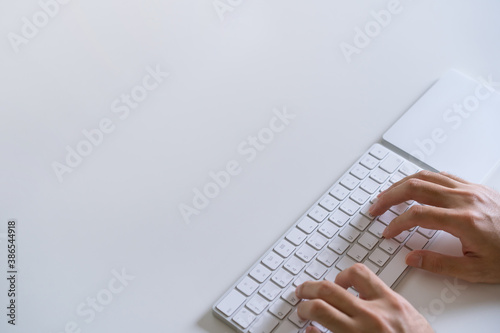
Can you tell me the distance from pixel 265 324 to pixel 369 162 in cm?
34

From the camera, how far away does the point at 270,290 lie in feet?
2.86

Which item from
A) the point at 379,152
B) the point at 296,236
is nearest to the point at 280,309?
the point at 296,236

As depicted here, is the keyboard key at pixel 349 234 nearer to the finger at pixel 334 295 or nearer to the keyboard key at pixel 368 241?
the keyboard key at pixel 368 241

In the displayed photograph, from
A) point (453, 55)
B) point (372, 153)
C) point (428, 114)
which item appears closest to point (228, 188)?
point (372, 153)

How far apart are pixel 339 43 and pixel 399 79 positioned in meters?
0.14

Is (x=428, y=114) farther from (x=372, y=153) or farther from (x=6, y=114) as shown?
(x=6, y=114)

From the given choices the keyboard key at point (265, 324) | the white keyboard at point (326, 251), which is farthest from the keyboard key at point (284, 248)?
the keyboard key at point (265, 324)

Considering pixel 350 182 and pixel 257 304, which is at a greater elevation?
pixel 350 182

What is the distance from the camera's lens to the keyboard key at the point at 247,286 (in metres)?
0.87

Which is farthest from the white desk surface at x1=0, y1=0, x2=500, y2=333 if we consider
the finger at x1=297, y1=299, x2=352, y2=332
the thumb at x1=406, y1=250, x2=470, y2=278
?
the finger at x1=297, y1=299, x2=352, y2=332

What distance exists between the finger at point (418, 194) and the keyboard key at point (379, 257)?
0.22 ft

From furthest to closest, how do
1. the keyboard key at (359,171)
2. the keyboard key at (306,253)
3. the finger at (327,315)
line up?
the keyboard key at (359,171)
the keyboard key at (306,253)
the finger at (327,315)

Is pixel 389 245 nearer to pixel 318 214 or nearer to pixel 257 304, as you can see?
pixel 318 214

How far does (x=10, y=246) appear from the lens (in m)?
0.92
